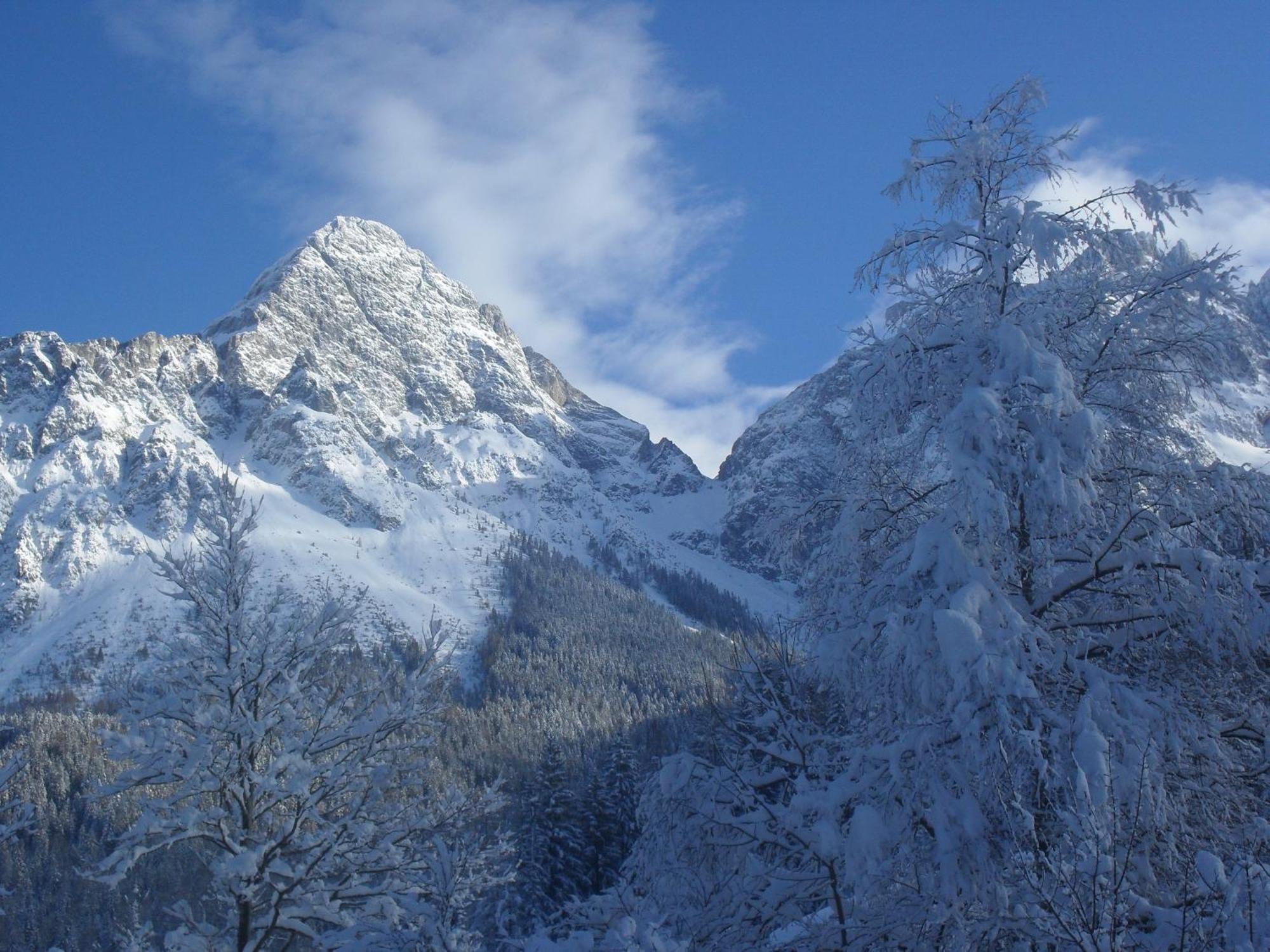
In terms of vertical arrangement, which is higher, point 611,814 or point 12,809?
point 12,809

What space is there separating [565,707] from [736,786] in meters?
118

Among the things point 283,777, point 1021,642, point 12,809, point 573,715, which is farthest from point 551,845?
point 573,715

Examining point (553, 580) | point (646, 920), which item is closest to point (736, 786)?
point (646, 920)

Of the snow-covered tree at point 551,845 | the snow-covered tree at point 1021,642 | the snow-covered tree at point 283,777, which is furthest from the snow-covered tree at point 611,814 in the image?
the snow-covered tree at point 1021,642

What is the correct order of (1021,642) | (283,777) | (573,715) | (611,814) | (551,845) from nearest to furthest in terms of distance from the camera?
(1021,642) < (283,777) < (551,845) < (611,814) < (573,715)

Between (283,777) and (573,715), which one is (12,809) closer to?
(283,777)

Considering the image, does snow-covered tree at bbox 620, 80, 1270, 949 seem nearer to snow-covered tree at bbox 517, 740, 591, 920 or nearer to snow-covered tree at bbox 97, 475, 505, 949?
snow-covered tree at bbox 97, 475, 505, 949

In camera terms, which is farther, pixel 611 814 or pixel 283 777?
pixel 611 814

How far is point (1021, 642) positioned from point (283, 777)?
695 centimetres

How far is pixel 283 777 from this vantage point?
816 centimetres

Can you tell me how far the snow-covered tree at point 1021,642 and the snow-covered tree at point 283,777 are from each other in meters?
4.27

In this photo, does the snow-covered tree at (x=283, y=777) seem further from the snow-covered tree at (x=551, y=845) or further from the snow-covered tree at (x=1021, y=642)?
the snow-covered tree at (x=551, y=845)

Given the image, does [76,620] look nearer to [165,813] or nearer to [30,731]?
[30,731]

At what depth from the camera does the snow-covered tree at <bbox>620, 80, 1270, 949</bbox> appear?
3.92m
